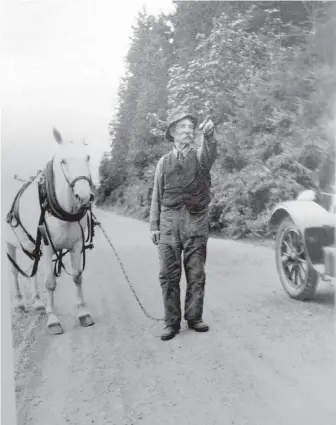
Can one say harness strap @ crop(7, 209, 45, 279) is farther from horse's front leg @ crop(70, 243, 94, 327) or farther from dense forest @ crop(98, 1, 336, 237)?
dense forest @ crop(98, 1, 336, 237)

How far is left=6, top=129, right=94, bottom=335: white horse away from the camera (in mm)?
2357

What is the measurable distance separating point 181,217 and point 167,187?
0.17 m

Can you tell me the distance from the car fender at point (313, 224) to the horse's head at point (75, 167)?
39.8 inches

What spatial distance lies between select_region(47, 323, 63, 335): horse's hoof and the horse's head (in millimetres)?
647

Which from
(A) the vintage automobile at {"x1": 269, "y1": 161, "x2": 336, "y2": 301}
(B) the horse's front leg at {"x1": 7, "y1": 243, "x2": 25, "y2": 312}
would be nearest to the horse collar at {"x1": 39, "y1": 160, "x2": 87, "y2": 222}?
(B) the horse's front leg at {"x1": 7, "y1": 243, "x2": 25, "y2": 312}

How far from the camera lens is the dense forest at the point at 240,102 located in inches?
91.3

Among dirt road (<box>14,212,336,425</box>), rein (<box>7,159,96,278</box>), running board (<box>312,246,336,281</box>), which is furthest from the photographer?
rein (<box>7,159,96,278</box>)

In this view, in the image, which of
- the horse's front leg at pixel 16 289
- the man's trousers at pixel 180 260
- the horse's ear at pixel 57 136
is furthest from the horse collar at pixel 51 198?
the man's trousers at pixel 180 260

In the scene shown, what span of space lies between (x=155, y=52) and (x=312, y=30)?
2.74 feet

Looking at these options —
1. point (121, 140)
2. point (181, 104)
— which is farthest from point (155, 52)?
point (121, 140)

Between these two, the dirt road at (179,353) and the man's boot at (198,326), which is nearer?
the dirt road at (179,353)

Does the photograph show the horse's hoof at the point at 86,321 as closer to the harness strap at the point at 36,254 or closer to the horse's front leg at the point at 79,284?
the horse's front leg at the point at 79,284

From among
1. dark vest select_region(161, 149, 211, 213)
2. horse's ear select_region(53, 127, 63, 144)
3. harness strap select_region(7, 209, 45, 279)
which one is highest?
horse's ear select_region(53, 127, 63, 144)

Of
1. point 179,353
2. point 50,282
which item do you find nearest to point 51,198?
point 50,282
